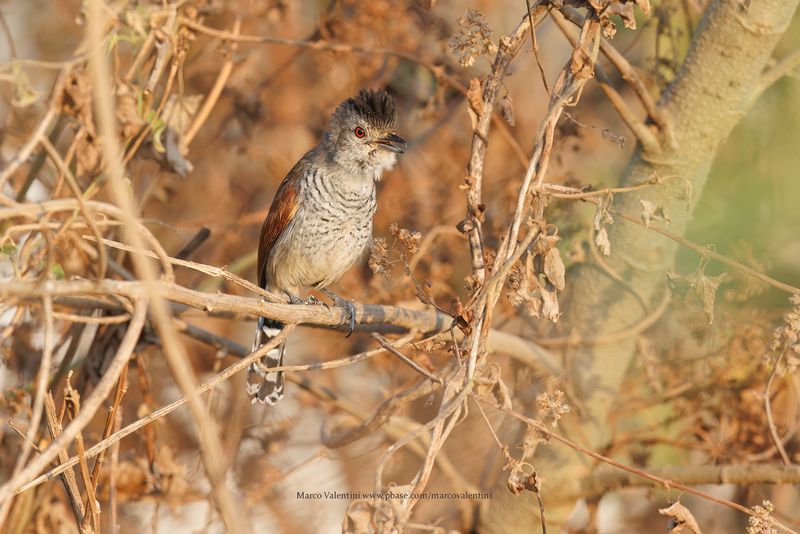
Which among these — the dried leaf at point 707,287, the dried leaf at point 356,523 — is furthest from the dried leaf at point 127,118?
the dried leaf at point 707,287

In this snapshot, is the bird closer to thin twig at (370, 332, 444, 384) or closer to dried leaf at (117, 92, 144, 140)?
dried leaf at (117, 92, 144, 140)

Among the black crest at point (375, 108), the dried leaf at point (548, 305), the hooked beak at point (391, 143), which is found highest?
the black crest at point (375, 108)

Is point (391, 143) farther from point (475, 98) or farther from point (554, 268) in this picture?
point (554, 268)

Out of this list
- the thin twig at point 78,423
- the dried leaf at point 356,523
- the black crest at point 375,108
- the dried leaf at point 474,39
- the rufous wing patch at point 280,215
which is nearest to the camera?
the thin twig at point 78,423

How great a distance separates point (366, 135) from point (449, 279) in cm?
125

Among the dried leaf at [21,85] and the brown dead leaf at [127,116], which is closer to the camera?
the dried leaf at [21,85]

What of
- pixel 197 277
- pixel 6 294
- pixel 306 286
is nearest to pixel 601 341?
pixel 306 286

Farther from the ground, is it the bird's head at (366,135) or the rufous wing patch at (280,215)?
the bird's head at (366,135)

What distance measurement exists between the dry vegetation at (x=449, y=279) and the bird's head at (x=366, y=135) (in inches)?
13.5

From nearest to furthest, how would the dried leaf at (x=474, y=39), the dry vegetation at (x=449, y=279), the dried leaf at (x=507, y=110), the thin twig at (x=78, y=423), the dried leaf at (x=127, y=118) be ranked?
1. the thin twig at (x=78, y=423)
2. the dry vegetation at (x=449, y=279)
3. the dried leaf at (x=474, y=39)
4. the dried leaf at (x=507, y=110)
5. the dried leaf at (x=127, y=118)

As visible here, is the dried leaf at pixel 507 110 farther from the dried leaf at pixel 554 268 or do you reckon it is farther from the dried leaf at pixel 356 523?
the dried leaf at pixel 356 523

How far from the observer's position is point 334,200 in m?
4.34

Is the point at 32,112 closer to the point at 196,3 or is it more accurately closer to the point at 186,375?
the point at 196,3

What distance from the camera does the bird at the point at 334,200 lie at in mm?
4309
